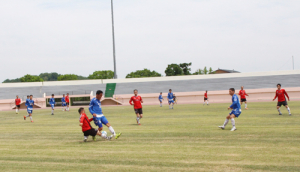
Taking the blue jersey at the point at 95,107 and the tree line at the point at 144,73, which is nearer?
the blue jersey at the point at 95,107

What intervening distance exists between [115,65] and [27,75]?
75.1m

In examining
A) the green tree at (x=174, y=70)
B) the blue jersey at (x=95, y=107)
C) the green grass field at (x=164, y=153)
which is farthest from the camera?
the green tree at (x=174, y=70)

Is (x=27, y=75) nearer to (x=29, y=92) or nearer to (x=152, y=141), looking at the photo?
(x=29, y=92)

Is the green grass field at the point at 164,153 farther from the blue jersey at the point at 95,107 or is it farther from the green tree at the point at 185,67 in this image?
the green tree at the point at 185,67

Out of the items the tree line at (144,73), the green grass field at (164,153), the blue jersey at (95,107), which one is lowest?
the green grass field at (164,153)

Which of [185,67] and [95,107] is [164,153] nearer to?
[95,107]

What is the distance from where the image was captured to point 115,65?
57156 millimetres

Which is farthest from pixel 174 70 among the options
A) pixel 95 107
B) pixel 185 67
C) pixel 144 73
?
pixel 95 107

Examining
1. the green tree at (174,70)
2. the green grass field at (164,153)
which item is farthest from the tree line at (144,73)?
the green grass field at (164,153)

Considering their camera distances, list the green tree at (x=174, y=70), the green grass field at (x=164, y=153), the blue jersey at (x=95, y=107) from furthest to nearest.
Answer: the green tree at (x=174, y=70)
the blue jersey at (x=95, y=107)
the green grass field at (x=164, y=153)

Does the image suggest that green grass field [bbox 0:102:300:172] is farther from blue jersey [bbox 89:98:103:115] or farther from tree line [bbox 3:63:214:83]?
tree line [bbox 3:63:214:83]

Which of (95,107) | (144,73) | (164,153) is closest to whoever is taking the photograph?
(164,153)

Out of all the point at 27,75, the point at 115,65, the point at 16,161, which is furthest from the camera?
the point at 27,75

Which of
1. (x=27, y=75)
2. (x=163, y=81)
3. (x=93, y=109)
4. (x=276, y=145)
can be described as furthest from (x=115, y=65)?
(x=27, y=75)
